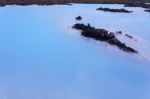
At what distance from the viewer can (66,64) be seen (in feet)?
25.5

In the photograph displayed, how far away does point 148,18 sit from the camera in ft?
48.1

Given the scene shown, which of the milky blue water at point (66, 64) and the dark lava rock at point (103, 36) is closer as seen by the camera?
the milky blue water at point (66, 64)

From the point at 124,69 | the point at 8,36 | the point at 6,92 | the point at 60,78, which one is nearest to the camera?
the point at 6,92

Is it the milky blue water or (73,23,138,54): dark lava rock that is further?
(73,23,138,54): dark lava rock

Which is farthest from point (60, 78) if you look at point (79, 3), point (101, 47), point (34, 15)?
point (79, 3)

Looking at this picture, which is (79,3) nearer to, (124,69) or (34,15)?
(34,15)

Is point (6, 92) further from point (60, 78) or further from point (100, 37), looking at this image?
point (100, 37)

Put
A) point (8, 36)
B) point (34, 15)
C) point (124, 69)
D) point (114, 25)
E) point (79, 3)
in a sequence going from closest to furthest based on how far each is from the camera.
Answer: point (124, 69)
point (8, 36)
point (114, 25)
point (34, 15)
point (79, 3)

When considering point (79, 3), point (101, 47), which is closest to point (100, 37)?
point (101, 47)

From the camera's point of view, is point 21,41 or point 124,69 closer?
point 124,69

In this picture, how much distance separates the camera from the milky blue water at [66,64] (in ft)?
21.1

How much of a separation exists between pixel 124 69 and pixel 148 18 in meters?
7.35

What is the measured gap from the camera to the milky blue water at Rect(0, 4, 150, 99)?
6.42 m

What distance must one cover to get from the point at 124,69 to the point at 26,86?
258 cm
